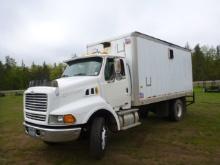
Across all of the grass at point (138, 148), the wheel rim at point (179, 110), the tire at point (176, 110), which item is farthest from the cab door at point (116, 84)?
the wheel rim at point (179, 110)

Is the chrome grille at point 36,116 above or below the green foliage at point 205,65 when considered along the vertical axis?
below

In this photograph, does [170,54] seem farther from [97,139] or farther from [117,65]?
[97,139]

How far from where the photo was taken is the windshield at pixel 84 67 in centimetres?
716

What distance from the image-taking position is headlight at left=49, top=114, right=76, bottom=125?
5.82 metres

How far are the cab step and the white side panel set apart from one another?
2.46 ft

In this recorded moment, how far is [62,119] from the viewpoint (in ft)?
19.1

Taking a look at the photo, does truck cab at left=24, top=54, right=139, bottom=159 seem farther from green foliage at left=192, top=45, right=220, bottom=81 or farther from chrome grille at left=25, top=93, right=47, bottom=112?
green foliage at left=192, top=45, right=220, bottom=81

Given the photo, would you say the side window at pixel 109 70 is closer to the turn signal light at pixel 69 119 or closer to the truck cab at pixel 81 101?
the truck cab at pixel 81 101

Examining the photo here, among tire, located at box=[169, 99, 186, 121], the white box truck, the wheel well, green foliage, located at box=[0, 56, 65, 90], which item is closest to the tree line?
green foliage, located at box=[0, 56, 65, 90]

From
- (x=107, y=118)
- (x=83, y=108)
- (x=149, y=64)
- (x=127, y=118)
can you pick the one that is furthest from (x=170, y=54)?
(x=83, y=108)

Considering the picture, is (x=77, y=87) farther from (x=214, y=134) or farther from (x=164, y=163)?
(x=214, y=134)

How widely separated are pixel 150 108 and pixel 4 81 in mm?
66387

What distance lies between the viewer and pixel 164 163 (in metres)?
6.04

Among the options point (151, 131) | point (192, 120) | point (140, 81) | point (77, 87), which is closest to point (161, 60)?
point (140, 81)
